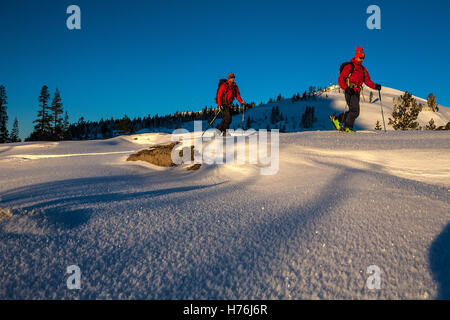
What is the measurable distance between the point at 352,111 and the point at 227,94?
12.7 feet

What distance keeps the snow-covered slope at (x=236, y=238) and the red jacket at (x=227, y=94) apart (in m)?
4.87

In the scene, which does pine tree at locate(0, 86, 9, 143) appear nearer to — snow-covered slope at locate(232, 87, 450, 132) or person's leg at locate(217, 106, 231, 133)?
person's leg at locate(217, 106, 231, 133)

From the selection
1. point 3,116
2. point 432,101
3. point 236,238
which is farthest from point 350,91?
point 432,101

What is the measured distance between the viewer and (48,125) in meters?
35.1

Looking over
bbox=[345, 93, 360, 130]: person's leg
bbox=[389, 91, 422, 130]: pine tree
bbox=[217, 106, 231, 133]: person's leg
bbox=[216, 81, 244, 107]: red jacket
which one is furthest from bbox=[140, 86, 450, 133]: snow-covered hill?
bbox=[345, 93, 360, 130]: person's leg

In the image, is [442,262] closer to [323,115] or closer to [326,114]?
[323,115]

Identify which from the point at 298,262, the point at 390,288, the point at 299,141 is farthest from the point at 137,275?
the point at 299,141

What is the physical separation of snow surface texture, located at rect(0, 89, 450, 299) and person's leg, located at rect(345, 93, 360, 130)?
3543mm

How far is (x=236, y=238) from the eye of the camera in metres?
1.74

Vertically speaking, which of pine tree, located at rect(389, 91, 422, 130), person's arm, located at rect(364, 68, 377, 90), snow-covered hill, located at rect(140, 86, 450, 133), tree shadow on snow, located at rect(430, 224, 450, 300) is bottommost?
tree shadow on snow, located at rect(430, 224, 450, 300)

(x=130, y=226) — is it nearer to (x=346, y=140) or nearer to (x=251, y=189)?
(x=251, y=189)

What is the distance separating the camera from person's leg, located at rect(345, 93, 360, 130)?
255 inches

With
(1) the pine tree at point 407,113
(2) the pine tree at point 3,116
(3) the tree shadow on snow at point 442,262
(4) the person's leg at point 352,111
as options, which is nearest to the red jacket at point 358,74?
(4) the person's leg at point 352,111

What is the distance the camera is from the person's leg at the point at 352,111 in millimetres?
6469
